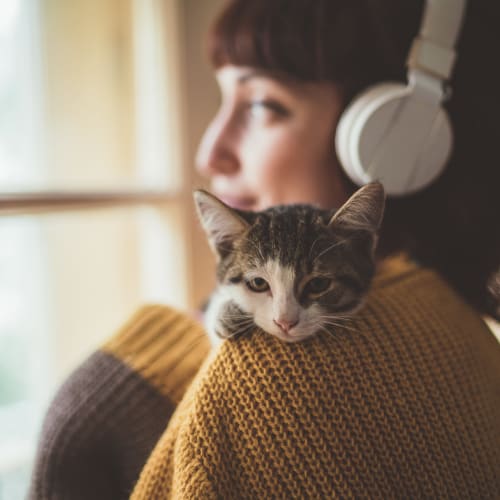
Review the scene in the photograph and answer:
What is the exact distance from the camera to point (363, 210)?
53 cm

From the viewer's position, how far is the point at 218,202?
0.57 m

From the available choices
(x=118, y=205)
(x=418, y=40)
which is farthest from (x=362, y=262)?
(x=118, y=205)

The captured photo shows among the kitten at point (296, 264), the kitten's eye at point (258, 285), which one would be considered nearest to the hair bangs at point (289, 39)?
the kitten at point (296, 264)

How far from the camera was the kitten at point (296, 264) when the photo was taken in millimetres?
522

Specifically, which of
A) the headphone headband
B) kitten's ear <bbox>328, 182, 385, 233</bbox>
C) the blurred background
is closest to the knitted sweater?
kitten's ear <bbox>328, 182, 385, 233</bbox>

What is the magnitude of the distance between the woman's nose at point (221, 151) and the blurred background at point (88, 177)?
1.17ft

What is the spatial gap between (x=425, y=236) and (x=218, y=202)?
42 cm

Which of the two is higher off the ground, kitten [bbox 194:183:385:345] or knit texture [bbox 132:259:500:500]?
kitten [bbox 194:183:385:345]

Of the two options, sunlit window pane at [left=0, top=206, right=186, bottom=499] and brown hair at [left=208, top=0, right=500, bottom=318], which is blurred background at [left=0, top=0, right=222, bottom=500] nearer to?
sunlit window pane at [left=0, top=206, right=186, bottom=499]

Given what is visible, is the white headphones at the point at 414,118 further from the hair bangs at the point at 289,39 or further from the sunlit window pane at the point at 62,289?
the sunlit window pane at the point at 62,289

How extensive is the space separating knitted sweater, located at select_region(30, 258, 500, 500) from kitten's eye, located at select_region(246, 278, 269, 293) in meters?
0.09

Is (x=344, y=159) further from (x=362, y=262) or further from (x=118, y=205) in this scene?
(x=118, y=205)

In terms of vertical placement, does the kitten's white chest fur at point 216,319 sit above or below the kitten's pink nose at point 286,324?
below

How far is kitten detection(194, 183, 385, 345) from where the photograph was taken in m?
0.52
